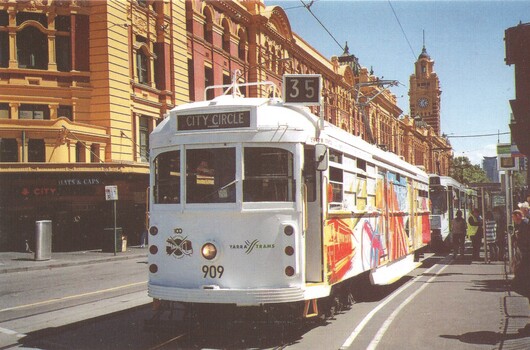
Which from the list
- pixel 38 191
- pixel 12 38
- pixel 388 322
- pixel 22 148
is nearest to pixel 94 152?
pixel 38 191

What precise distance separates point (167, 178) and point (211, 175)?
69 cm

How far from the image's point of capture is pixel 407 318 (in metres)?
9.41

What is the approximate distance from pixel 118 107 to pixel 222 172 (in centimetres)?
2054

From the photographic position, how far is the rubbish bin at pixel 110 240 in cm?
2547

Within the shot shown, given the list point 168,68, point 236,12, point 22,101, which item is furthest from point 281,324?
point 236,12

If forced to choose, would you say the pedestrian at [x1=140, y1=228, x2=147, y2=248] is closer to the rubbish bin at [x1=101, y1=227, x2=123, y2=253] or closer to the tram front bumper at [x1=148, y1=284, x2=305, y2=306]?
the rubbish bin at [x1=101, y1=227, x2=123, y2=253]

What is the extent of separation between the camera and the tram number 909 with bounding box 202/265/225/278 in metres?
7.66

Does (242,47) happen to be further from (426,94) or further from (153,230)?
(426,94)

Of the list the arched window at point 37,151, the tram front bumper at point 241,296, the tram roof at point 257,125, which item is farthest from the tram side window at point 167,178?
the arched window at point 37,151

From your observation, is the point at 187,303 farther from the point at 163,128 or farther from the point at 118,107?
the point at 118,107

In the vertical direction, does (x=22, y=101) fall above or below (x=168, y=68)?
below

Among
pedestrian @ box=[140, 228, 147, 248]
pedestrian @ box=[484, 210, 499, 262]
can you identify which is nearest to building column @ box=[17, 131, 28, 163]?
pedestrian @ box=[140, 228, 147, 248]

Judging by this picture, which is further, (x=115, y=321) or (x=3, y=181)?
(x=3, y=181)

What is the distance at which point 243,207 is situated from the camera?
7.73m
